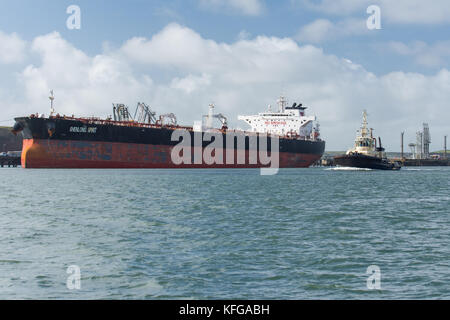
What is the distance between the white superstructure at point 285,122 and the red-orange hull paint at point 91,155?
98.7ft

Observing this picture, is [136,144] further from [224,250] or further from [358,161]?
[224,250]

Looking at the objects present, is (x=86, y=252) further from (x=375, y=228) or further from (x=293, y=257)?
(x=375, y=228)

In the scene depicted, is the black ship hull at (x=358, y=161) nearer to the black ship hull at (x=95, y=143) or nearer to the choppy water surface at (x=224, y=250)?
the black ship hull at (x=95, y=143)

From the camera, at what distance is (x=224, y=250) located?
13.4m

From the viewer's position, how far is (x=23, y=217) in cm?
2059

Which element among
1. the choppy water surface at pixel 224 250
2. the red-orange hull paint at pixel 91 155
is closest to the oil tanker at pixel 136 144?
the red-orange hull paint at pixel 91 155

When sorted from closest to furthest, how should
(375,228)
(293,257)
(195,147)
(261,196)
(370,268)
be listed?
(370,268)
(293,257)
(375,228)
(261,196)
(195,147)

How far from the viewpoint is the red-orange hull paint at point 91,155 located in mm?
54441

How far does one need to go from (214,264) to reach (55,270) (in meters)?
3.85

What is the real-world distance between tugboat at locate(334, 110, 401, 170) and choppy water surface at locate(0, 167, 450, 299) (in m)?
46.3

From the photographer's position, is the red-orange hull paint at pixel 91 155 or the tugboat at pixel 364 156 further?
the tugboat at pixel 364 156

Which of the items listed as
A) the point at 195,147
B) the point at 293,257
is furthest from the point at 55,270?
the point at 195,147

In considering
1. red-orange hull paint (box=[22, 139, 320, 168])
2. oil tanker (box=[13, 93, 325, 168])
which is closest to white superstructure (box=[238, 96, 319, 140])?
oil tanker (box=[13, 93, 325, 168])
